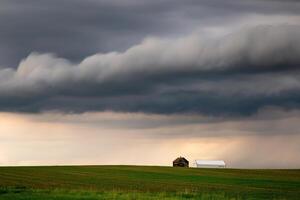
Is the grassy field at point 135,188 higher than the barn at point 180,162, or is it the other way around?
the barn at point 180,162

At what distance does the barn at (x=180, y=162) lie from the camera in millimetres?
161625

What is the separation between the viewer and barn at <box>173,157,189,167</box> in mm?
161625

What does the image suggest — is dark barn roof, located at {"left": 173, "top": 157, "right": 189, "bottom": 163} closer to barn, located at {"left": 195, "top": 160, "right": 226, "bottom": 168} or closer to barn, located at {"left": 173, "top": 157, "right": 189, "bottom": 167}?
barn, located at {"left": 173, "top": 157, "right": 189, "bottom": 167}

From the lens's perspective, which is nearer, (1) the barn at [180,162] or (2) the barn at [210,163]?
(1) the barn at [180,162]

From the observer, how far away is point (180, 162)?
162 meters

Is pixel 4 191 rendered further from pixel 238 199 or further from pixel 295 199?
pixel 295 199

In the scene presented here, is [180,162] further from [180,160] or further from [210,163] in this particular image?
[210,163]

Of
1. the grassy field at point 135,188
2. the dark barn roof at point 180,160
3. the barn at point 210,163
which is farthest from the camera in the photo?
the barn at point 210,163

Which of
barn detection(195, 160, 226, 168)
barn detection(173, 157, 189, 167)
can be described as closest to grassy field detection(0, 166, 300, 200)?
barn detection(173, 157, 189, 167)

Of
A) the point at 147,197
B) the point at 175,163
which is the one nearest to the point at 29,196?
the point at 147,197

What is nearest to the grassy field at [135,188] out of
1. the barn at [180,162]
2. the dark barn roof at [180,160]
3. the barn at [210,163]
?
→ the barn at [180,162]

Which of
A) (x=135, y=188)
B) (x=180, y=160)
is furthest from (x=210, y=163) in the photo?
(x=135, y=188)

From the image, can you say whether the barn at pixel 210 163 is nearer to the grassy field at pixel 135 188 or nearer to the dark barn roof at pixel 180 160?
the dark barn roof at pixel 180 160

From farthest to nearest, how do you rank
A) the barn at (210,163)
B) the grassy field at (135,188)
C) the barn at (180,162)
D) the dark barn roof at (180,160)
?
the barn at (210,163)
the dark barn roof at (180,160)
the barn at (180,162)
the grassy field at (135,188)
